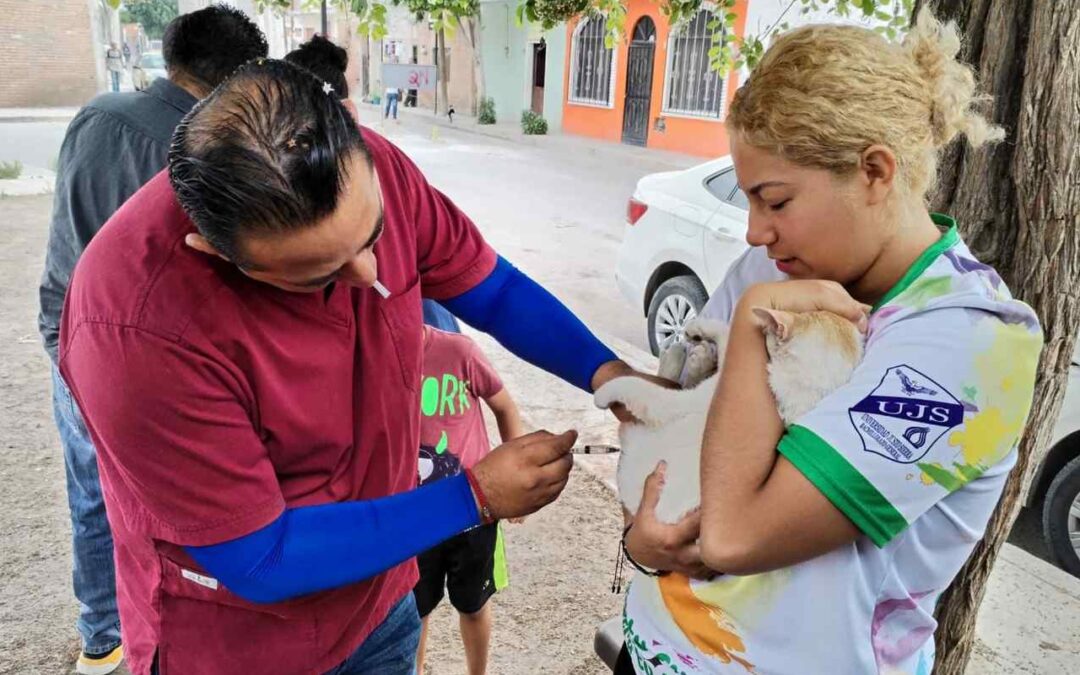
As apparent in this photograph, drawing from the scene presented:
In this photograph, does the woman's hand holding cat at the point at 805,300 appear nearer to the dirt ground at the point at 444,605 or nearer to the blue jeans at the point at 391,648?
the blue jeans at the point at 391,648

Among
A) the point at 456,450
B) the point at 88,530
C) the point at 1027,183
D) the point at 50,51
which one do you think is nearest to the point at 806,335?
the point at 1027,183

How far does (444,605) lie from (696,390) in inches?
91.0

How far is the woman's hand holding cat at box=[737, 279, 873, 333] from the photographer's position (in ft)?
4.17

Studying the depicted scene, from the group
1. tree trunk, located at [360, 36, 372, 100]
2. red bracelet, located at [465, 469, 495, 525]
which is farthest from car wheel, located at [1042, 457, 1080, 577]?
tree trunk, located at [360, 36, 372, 100]

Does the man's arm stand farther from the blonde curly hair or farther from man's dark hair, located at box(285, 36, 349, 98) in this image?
man's dark hair, located at box(285, 36, 349, 98)

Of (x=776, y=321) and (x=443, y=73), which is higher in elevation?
(x=443, y=73)

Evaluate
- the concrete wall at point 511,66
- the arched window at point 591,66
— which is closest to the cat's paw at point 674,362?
the arched window at point 591,66

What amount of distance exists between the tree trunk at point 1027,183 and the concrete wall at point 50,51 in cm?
2918

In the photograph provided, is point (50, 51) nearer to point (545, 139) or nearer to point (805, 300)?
point (545, 139)

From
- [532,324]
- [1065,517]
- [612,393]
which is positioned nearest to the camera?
[612,393]

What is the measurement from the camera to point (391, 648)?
1.85m

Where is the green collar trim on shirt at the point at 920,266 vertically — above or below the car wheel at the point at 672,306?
above

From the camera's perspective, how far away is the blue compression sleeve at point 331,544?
1354 mm

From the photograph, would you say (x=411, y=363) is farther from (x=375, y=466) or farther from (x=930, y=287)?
(x=930, y=287)
